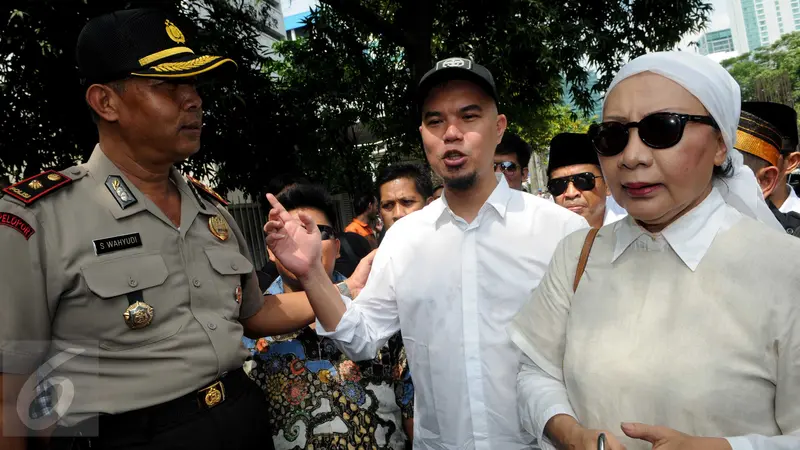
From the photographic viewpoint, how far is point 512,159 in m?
5.00

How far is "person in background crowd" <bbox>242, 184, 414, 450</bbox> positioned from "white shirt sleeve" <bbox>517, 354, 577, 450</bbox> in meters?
0.85

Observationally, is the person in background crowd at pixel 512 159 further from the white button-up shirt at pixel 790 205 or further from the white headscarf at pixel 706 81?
the white headscarf at pixel 706 81

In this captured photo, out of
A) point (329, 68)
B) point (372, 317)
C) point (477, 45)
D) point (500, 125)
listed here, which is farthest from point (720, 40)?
point (372, 317)

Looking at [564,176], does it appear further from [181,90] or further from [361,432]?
[181,90]

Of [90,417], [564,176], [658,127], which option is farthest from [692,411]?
[564,176]

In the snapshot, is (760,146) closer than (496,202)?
No

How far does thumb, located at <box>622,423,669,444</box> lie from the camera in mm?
1181

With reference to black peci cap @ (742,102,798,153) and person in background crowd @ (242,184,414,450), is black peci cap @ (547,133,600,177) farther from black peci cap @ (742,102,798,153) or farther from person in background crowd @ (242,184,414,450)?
person in background crowd @ (242,184,414,450)

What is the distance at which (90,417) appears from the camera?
64.1 inches

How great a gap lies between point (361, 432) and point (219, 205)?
1.05m

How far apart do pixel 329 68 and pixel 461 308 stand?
8.07 meters

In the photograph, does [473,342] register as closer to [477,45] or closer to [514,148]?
[514,148]

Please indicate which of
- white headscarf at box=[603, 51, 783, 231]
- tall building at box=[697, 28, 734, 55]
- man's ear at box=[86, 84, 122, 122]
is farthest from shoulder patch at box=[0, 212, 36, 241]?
tall building at box=[697, 28, 734, 55]

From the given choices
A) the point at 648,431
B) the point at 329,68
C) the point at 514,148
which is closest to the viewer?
the point at 648,431
